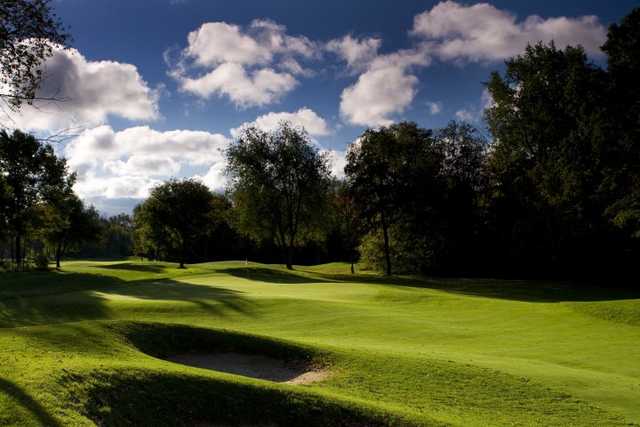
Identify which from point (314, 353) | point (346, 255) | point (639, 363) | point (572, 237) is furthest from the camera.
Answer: point (346, 255)

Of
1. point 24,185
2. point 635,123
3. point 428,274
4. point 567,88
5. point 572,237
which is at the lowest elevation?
point 428,274

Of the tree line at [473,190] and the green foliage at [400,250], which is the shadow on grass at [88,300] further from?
the green foliage at [400,250]

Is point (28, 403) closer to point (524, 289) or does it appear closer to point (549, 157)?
point (524, 289)

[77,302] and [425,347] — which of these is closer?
[425,347]

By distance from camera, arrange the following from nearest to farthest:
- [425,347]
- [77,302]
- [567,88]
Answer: [425,347]
[77,302]
[567,88]

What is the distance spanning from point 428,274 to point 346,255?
44.0 m

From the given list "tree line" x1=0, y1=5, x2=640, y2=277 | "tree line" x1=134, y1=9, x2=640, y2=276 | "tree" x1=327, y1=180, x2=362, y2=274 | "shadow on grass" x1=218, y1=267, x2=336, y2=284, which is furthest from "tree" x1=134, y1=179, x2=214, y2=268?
"shadow on grass" x1=218, y1=267, x2=336, y2=284

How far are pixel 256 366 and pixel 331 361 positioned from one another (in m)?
2.16

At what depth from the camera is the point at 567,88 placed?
45.2 m

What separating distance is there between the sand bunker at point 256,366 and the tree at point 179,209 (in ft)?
191

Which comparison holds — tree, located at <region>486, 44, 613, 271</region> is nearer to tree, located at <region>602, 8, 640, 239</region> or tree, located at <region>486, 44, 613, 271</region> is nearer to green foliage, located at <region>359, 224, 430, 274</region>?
tree, located at <region>602, 8, 640, 239</region>

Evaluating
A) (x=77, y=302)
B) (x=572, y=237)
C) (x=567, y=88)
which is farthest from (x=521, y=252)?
(x=77, y=302)

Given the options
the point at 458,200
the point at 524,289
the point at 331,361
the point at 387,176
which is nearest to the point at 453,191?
the point at 458,200

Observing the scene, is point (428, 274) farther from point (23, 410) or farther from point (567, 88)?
point (23, 410)
